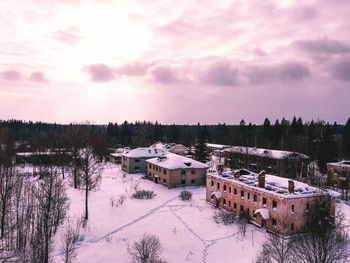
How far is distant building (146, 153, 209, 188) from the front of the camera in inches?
2194

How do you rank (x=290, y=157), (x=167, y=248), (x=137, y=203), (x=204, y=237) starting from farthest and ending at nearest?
(x=290, y=157) < (x=137, y=203) < (x=204, y=237) < (x=167, y=248)

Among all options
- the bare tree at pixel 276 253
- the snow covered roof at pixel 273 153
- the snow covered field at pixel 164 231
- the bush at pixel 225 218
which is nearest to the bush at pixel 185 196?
the snow covered field at pixel 164 231

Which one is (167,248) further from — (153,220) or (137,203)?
(137,203)

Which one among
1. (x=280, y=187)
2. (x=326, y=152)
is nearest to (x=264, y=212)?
(x=280, y=187)

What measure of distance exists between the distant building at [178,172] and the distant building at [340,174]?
27.5 meters

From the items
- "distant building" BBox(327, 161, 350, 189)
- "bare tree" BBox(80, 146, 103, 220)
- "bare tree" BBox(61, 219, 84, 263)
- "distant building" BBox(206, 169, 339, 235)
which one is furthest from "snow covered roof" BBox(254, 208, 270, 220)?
"distant building" BBox(327, 161, 350, 189)

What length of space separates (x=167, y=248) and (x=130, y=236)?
5508 millimetres

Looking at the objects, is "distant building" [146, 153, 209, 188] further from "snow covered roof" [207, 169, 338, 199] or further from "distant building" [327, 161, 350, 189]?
"distant building" [327, 161, 350, 189]

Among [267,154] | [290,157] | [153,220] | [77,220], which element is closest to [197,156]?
[267,154]

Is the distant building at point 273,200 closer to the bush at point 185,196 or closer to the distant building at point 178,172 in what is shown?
the bush at point 185,196

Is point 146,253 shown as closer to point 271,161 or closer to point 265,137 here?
point 271,161

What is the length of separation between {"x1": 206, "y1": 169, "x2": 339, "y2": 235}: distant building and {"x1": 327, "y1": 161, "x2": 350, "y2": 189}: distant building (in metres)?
19.5

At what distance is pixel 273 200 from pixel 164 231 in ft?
48.2

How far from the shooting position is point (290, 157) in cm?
6328
